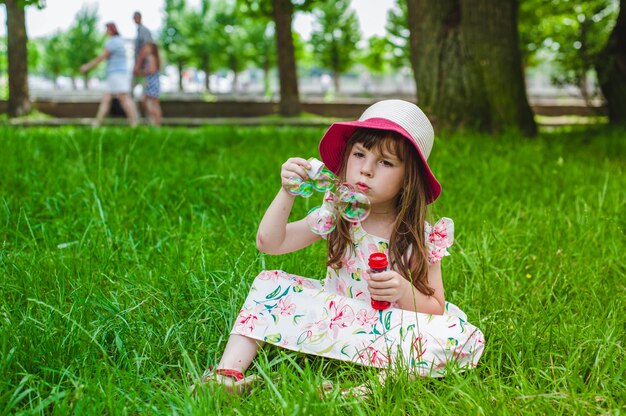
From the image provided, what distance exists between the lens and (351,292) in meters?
2.27

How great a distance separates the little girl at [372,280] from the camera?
2.08 m

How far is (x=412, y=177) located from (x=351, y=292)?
426 mm

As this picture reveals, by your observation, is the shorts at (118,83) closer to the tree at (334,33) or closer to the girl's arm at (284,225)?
the girl's arm at (284,225)

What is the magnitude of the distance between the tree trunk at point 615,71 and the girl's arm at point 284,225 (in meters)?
8.16

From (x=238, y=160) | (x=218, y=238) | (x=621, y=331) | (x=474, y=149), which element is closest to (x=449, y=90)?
(x=474, y=149)

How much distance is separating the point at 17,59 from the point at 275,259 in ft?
39.6

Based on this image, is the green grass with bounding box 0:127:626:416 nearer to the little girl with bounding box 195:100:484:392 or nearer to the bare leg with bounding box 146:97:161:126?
the little girl with bounding box 195:100:484:392

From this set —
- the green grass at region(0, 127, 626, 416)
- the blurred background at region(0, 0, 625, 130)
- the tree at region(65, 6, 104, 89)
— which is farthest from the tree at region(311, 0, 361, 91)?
the green grass at region(0, 127, 626, 416)

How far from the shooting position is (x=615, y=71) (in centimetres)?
955

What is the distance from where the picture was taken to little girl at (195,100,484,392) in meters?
2.08

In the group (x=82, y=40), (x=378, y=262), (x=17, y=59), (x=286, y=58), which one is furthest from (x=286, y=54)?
(x=82, y=40)

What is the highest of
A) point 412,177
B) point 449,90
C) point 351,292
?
point 449,90

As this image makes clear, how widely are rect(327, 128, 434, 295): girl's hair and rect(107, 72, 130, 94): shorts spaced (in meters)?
7.63

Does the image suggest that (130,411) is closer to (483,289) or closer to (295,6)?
(483,289)
